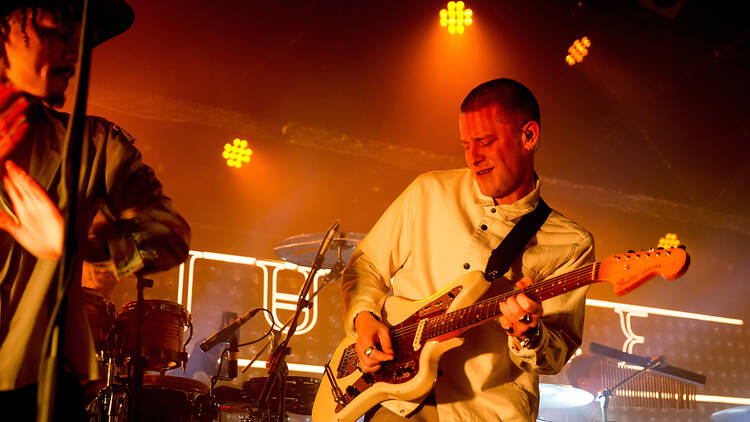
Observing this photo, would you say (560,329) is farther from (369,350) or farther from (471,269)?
(369,350)

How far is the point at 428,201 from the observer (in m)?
3.42

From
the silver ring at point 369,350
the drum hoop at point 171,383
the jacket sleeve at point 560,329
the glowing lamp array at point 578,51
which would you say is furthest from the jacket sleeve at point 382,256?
the glowing lamp array at point 578,51

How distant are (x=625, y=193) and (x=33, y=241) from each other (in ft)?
37.3

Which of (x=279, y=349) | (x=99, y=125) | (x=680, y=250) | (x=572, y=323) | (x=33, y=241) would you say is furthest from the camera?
(x=279, y=349)

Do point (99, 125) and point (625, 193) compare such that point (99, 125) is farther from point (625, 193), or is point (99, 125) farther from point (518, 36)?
point (625, 193)

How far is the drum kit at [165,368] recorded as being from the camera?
4902 mm

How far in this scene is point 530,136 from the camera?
3.36 metres

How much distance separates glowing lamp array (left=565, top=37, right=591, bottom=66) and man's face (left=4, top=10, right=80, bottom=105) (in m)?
8.20

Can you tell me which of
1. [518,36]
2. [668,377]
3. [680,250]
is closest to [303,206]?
[518,36]

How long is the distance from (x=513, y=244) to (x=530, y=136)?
0.58 metres

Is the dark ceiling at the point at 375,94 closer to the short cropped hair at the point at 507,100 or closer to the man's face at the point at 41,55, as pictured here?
the short cropped hair at the point at 507,100

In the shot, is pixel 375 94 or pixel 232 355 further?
pixel 375 94

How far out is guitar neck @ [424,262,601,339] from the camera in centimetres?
294

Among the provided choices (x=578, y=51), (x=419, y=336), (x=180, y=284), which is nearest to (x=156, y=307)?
(x=180, y=284)
